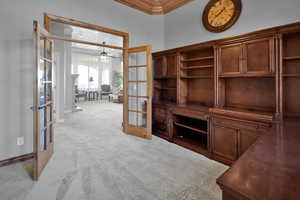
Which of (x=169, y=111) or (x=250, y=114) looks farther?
(x=169, y=111)

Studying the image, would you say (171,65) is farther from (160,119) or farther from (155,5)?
(155,5)

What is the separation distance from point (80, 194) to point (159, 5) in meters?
4.35

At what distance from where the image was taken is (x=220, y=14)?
321cm

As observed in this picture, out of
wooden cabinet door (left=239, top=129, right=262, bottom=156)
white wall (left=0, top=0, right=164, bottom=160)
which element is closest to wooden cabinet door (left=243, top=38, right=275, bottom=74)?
wooden cabinet door (left=239, top=129, right=262, bottom=156)

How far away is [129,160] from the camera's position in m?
2.70

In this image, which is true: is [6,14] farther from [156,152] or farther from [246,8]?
[246,8]

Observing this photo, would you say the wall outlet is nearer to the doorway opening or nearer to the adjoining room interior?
the adjoining room interior

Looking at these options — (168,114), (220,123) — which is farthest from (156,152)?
(220,123)

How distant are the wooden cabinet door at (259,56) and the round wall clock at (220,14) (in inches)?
33.2

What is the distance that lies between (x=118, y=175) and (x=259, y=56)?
106 inches

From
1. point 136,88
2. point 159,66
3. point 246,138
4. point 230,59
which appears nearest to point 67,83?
point 136,88

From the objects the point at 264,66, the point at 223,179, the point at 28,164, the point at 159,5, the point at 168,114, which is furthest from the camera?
the point at 159,5

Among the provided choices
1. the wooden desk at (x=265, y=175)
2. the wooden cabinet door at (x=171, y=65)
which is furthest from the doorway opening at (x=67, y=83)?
the wooden desk at (x=265, y=175)

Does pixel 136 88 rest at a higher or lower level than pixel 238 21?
lower
